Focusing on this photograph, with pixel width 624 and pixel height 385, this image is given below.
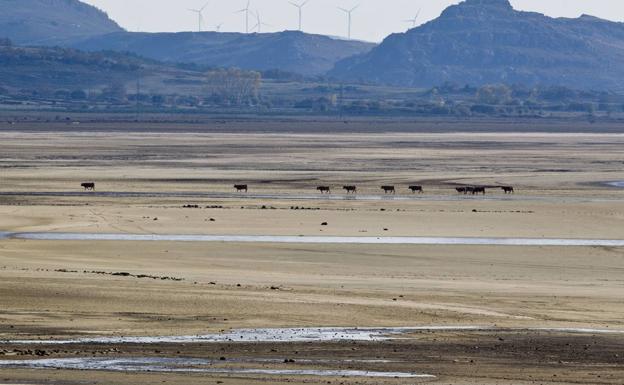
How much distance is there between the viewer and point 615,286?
29.1m

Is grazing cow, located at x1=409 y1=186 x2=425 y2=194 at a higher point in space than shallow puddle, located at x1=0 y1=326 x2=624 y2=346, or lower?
lower

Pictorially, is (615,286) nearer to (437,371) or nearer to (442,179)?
(437,371)

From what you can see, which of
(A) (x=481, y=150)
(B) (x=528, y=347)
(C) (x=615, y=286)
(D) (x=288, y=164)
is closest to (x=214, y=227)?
(C) (x=615, y=286)

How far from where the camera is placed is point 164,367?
60.1 feet

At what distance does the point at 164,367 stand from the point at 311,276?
12084mm

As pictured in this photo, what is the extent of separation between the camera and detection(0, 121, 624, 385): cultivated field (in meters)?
19.0

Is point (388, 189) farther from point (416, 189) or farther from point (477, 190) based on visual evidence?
point (477, 190)

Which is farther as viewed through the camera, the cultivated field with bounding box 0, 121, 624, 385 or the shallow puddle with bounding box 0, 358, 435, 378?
the cultivated field with bounding box 0, 121, 624, 385

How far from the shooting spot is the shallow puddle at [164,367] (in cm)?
1806

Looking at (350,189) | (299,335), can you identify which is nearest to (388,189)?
(350,189)

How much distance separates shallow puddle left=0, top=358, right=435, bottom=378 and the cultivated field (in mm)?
62

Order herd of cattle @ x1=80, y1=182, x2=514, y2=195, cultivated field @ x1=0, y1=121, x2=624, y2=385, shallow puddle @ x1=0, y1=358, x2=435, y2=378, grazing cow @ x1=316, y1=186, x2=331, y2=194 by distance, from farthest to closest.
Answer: grazing cow @ x1=316, y1=186, x2=331, y2=194
herd of cattle @ x1=80, y1=182, x2=514, y2=195
cultivated field @ x1=0, y1=121, x2=624, y2=385
shallow puddle @ x1=0, y1=358, x2=435, y2=378

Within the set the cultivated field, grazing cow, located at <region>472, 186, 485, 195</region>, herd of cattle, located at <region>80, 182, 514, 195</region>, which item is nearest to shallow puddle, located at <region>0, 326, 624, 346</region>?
the cultivated field

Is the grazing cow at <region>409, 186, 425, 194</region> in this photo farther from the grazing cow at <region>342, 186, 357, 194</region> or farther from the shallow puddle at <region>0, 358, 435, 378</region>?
the shallow puddle at <region>0, 358, 435, 378</region>
